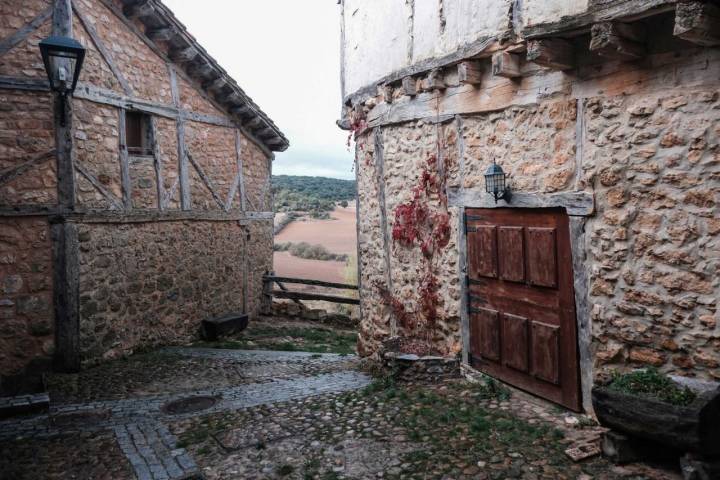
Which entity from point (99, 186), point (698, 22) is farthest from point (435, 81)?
point (99, 186)

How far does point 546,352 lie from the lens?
5129mm

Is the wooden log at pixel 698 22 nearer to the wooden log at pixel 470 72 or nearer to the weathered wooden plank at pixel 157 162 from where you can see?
the wooden log at pixel 470 72

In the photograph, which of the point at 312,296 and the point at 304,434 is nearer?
the point at 304,434

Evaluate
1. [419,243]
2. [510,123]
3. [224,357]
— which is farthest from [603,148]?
[224,357]

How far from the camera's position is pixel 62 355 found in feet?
24.6

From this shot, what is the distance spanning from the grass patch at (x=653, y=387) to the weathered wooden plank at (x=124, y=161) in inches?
308

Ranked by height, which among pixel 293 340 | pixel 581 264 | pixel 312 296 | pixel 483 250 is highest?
pixel 483 250

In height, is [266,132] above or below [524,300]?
above

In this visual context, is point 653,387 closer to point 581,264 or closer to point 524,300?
point 581,264

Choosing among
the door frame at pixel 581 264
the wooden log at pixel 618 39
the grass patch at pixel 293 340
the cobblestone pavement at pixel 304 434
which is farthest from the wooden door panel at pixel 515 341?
the grass patch at pixel 293 340

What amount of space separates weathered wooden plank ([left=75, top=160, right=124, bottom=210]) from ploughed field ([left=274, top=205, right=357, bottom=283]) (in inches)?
492

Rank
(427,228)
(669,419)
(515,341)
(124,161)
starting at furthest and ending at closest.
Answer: (124,161), (427,228), (515,341), (669,419)

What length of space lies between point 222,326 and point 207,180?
3126mm

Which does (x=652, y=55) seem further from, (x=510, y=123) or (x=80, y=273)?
(x=80, y=273)
